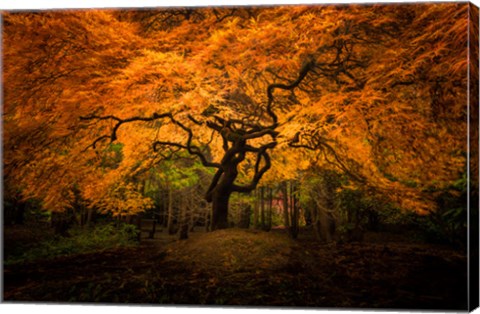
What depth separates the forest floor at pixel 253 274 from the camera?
4660mm

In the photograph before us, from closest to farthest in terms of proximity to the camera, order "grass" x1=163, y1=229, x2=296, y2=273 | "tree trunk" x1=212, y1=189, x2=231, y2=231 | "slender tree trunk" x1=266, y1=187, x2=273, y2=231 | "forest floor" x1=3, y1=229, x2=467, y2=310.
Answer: "forest floor" x1=3, y1=229, x2=467, y2=310
"grass" x1=163, y1=229, x2=296, y2=273
"slender tree trunk" x1=266, y1=187, x2=273, y2=231
"tree trunk" x1=212, y1=189, x2=231, y2=231

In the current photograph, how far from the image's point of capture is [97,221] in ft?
17.7

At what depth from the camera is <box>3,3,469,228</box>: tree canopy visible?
4734mm

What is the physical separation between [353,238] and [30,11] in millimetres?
4754

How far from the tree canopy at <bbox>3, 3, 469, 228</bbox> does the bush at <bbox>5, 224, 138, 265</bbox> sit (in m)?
0.29

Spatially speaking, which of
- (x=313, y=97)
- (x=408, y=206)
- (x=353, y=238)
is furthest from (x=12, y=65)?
(x=408, y=206)

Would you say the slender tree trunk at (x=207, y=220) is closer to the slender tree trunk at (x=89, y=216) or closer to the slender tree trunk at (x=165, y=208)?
the slender tree trunk at (x=165, y=208)

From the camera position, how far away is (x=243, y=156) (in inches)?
214

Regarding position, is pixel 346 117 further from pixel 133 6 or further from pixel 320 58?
pixel 133 6

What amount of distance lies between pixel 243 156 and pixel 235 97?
72 centimetres

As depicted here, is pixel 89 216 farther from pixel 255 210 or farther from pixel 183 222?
pixel 255 210

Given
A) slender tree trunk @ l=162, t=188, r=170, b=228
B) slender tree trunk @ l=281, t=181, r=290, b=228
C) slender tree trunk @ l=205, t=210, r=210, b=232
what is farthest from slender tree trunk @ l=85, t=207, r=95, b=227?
slender tree trunk @ l=281, t=181, r=290, b=228

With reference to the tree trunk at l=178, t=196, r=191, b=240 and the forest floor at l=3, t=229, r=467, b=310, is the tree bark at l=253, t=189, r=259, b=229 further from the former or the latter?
the tree trunk at l=178, t=196, r=191, b=240

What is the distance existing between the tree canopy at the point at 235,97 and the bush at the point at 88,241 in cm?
29
